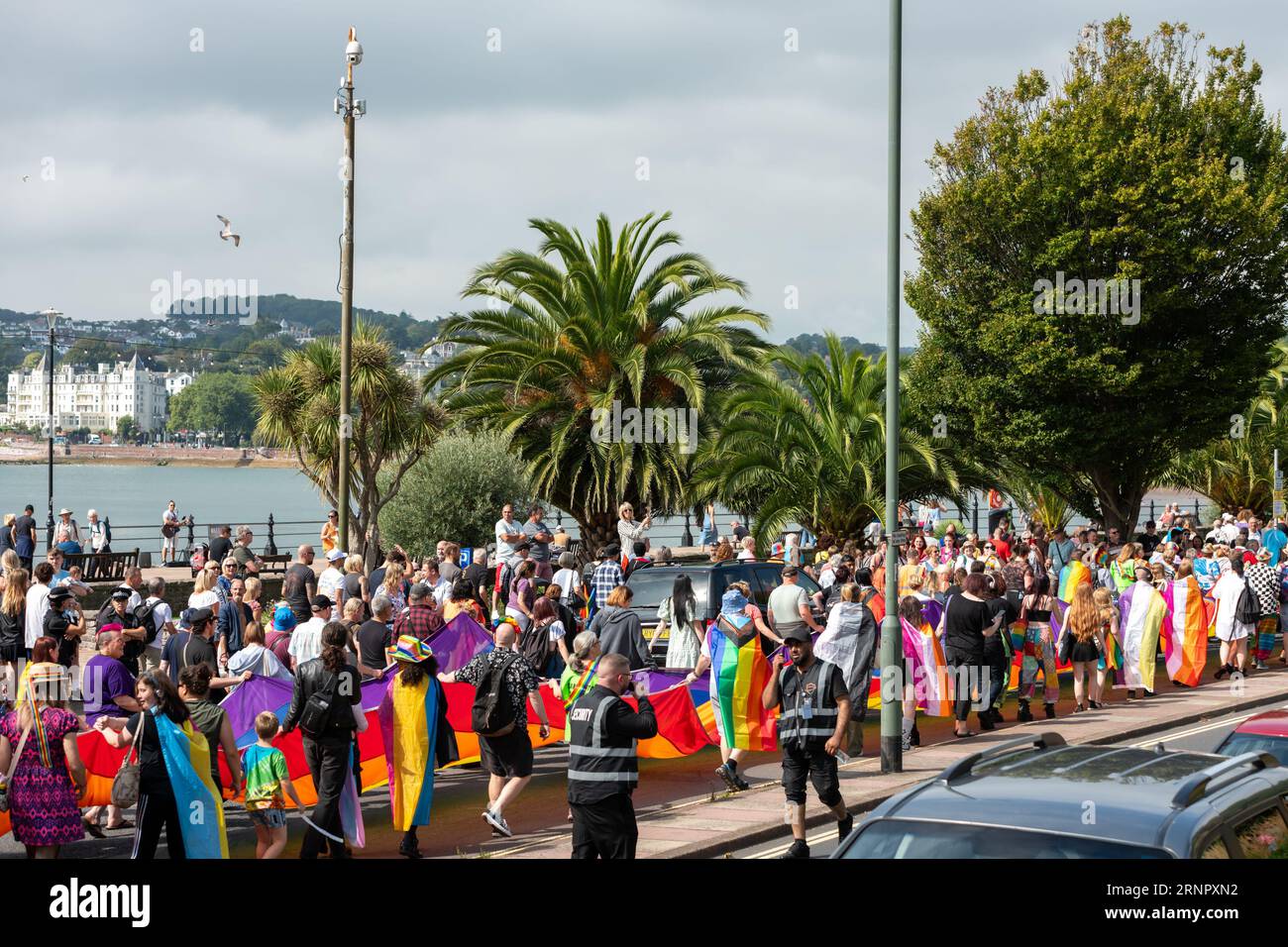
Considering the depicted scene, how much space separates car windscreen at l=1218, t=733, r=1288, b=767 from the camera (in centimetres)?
890

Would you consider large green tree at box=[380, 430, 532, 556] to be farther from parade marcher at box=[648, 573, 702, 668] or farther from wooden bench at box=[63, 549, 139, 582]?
parade marcher at box=[648, 573, 702, 668]

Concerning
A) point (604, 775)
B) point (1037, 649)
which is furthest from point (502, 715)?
point (1037, 649)

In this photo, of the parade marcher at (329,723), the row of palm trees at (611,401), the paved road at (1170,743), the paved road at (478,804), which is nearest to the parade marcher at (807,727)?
the paved road at (1170,743)

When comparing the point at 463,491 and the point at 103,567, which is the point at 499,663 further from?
the point at 463,491

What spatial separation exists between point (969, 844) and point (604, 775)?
3534 millimetres

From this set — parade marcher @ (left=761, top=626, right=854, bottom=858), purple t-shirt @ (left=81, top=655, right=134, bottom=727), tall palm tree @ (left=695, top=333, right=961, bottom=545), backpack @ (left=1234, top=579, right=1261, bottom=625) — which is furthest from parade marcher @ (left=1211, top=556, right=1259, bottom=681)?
purple t-shirt @ (left=81, top=655, right=134, bottom=727)

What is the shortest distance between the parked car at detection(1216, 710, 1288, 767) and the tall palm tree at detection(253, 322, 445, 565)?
25.1 m

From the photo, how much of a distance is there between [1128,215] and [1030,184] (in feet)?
7.40

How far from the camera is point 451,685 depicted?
13680 mm

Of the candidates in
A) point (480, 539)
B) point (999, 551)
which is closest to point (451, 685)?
point (999, 551)

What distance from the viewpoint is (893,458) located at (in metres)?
14.6

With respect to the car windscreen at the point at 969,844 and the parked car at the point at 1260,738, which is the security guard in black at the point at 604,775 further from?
the parked car at the point at 1260,738
